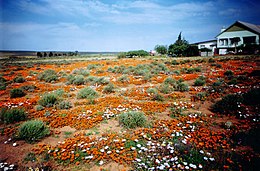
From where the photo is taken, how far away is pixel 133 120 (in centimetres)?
646

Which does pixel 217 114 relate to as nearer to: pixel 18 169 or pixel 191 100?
pixel 191 100

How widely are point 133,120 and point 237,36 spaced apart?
173 ft

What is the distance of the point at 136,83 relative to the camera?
47.8 feet

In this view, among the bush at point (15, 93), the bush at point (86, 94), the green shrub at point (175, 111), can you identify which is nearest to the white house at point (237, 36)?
the green shrub at point (175, 111)

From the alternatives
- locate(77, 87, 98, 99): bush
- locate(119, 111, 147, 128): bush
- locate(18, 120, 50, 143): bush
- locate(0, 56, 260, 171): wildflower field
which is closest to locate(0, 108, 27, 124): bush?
locate(0, 56, 260, 171): wildflower field

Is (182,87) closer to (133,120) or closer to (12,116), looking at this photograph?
(133,120)

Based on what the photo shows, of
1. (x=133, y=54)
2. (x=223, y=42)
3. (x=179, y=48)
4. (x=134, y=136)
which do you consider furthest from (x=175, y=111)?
(x=133, y=54)

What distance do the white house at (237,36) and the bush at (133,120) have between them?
4986 centimetres

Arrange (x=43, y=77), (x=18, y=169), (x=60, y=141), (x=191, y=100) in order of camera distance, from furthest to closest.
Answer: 1. (x=43, y=77)
2. (x=191, y=100)
3. (x=60, y=141)
4. (x=18, y=169)

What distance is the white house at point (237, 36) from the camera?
43656 mm

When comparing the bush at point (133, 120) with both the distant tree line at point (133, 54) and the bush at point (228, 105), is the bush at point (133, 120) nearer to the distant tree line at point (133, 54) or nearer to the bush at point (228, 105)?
the bush at point (228, 105)

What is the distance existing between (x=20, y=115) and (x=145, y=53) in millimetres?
59449

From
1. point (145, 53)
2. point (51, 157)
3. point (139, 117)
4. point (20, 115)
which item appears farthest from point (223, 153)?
point (145, 53)

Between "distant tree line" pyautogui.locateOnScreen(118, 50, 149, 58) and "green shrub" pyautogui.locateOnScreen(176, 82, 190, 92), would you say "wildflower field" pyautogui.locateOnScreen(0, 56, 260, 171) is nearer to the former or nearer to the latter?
"green shrub" pyautogui.locateOnScreen(176, 82, 190, 92)
